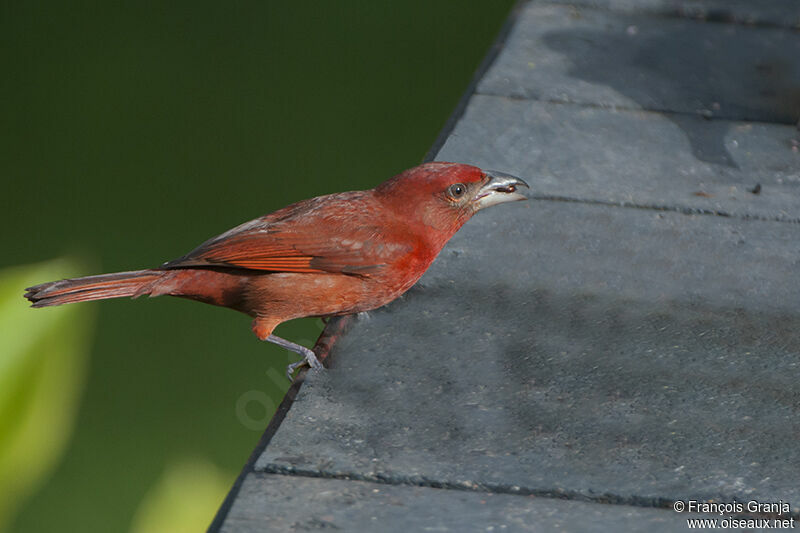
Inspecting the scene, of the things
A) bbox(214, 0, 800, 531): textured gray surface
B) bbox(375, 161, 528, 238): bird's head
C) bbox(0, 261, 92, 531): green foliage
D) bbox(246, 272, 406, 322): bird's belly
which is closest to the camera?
bbox(214, 0, 800, 531): textured gray surface

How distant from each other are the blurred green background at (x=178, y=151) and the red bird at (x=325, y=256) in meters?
1.71

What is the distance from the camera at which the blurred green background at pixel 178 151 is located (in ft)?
17.4

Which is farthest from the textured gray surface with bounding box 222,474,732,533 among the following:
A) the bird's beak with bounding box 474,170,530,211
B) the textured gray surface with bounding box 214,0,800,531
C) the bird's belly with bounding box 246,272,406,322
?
the bird's beak with bounding box 474,170,530,211

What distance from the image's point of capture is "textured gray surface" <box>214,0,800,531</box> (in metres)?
1.79

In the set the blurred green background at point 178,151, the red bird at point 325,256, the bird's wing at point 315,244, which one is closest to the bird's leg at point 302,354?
the red bird at point 325,256

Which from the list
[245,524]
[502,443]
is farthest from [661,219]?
[245,524]

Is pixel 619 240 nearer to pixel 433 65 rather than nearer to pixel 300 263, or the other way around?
pixel 300 263

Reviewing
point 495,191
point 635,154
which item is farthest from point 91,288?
point 635,154

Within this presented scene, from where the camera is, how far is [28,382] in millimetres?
2715

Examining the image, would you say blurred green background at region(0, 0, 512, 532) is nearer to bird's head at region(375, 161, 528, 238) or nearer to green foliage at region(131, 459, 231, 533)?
green foliage at region(131, 459, 231, 533)

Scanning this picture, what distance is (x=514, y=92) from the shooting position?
3.69 metres

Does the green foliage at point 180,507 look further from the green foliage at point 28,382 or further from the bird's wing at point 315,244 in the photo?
the bird's wing at point 315,244

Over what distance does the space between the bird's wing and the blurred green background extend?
5.85 ft

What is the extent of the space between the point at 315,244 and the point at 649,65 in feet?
6.47
